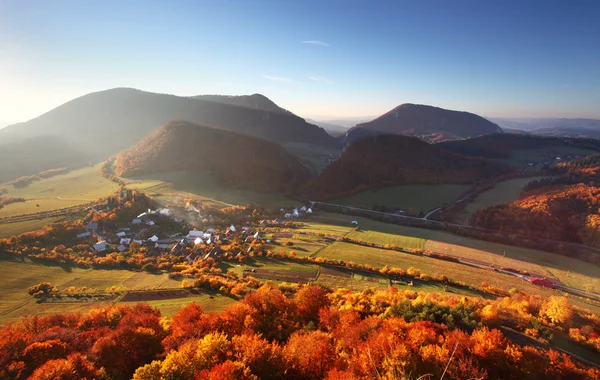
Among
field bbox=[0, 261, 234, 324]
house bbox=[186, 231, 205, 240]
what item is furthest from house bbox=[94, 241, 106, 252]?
house bbox=[186, 231, 205, 240]

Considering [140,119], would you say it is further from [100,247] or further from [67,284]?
[67,284]

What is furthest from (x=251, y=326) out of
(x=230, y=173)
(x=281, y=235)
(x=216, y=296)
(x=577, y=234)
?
(x=230, y=173)

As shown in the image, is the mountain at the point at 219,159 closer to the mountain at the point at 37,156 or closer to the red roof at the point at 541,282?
the mountain at the point at 37,156

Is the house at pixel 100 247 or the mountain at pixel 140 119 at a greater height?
the mountain at pixel 140 119

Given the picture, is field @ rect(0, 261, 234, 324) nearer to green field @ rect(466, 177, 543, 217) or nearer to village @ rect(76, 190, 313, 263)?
village @ rect(76, 190, 313, 263)

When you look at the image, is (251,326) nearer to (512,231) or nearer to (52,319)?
(52,319)

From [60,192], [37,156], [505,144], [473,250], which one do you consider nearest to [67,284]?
[60,192]

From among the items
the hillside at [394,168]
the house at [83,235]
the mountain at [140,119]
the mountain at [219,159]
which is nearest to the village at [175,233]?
the house at [83,235]
